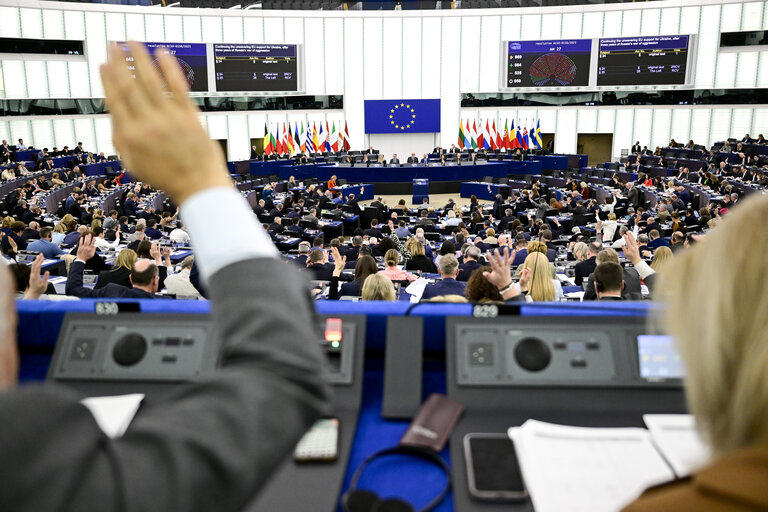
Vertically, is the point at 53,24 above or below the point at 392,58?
above

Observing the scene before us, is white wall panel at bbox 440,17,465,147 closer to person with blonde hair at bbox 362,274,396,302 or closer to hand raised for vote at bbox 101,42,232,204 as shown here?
person with blonde hair at bbox 362,274,396,302

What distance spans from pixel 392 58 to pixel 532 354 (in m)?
28.9

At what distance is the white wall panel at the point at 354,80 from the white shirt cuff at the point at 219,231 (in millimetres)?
29182

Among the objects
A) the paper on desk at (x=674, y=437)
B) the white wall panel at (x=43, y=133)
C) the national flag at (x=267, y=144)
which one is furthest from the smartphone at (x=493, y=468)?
the white wall panel at (x=43, y=133)

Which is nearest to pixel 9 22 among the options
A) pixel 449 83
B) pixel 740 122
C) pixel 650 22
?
pixel 449 83

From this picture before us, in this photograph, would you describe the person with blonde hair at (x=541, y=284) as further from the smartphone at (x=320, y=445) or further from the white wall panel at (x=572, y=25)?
the white wall panel at (x=572, y=25)

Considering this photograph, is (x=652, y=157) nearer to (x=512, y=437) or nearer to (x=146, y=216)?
(x=146, y=216)

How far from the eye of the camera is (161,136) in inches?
27.2

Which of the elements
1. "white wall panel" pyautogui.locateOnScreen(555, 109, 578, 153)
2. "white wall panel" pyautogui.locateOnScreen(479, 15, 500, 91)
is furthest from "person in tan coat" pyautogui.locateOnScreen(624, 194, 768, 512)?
"white wall panel" pyautogui.locateOnScreen(555, 109, 578, 153)

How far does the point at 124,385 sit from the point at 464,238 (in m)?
8.71

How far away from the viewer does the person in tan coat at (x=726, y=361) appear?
65 centimetres

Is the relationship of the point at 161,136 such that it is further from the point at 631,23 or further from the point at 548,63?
the point at 631,23

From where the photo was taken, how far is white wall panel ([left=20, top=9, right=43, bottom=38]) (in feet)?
76.8

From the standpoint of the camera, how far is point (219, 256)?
691mm
